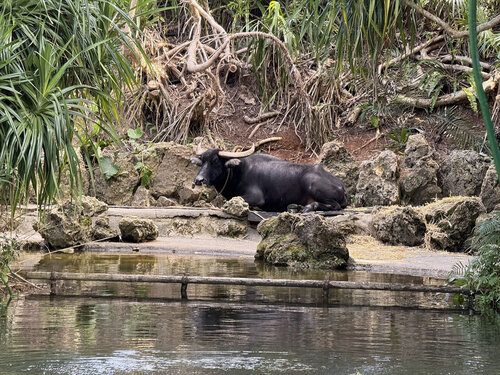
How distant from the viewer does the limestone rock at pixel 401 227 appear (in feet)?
41.5

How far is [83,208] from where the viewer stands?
13.1 m

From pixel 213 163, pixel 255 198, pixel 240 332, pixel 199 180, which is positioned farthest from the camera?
pixel 255 198

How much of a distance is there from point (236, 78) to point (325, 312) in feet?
54.1

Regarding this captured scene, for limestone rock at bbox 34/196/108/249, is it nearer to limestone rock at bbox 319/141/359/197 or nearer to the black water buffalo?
the black water buffalo

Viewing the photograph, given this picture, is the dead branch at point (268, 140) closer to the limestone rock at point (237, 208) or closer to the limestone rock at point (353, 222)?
the limestone rock at point (237, 208)

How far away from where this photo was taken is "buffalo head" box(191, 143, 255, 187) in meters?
15.8

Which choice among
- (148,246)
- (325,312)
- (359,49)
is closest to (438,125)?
(148,246)

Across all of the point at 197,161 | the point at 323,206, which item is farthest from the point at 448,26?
the point at 197,161

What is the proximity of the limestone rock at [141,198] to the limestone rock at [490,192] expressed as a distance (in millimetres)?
5695

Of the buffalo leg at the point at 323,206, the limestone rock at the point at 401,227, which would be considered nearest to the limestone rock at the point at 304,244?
the limestone rock at the point at 401,227

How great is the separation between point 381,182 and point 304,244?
429 centimetres

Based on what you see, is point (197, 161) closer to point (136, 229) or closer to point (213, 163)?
point (213, 163)

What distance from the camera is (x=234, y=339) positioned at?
6363 millimetres

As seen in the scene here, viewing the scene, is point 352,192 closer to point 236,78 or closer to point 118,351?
point 236,78
